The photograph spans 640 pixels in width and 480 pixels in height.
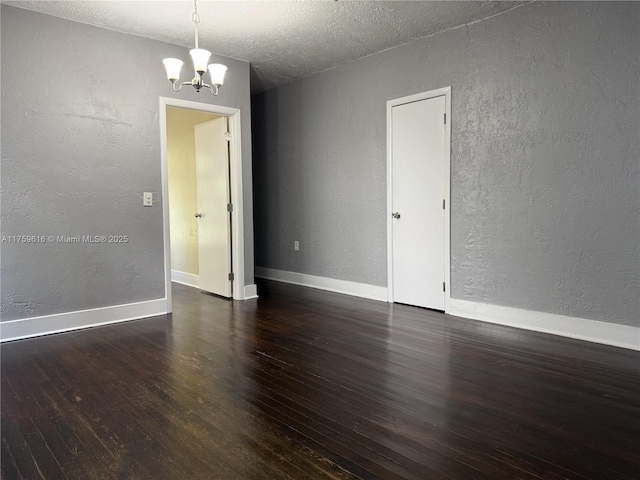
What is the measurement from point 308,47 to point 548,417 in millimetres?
3959

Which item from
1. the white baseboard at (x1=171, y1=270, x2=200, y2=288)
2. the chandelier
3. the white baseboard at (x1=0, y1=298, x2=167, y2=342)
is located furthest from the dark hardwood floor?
the white baseboard at (x1=171, y1=270, x2=200, y2=288)

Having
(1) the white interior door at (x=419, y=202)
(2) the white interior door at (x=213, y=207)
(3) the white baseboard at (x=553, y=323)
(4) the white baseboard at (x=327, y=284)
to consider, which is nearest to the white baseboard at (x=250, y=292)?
(2) the white interior door at (x=213, y=207)

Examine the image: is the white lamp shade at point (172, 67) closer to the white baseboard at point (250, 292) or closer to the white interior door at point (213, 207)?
the white interior door at point (213, 207)

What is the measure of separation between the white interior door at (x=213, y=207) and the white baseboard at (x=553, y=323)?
8.52 feet

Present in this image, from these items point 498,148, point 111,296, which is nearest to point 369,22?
point 498,148

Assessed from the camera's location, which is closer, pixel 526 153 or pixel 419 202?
pixel 526 153

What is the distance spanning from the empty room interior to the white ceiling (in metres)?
0.03

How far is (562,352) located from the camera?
126 inches

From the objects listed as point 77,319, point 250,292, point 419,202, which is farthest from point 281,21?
point 77,319

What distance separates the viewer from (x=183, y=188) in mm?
6242

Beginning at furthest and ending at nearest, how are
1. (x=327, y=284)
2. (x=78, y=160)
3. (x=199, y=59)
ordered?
(x=327, y=284)
(x=78, y=160)
(x=199, y=59)

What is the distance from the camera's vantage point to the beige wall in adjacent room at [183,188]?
602 cm

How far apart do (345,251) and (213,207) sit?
65.1 inches

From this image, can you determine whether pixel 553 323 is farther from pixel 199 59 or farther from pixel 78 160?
pixel 78 160
